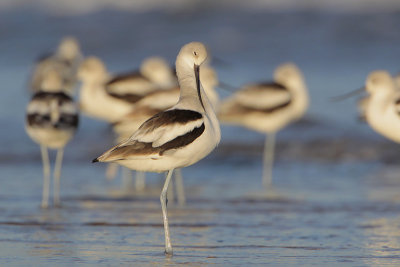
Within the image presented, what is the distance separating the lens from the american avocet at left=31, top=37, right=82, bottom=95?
49.9 ft

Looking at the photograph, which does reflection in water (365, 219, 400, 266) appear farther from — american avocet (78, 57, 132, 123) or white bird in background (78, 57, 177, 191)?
american avocet (78, 57, 132, 123)

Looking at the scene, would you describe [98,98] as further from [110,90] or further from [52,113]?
[52,113]

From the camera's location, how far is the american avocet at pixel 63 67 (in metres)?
15.2

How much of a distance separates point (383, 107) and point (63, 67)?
7357mm

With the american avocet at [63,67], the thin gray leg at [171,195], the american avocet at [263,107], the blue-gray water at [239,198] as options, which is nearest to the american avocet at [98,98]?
the blue-gray water at [239,198]

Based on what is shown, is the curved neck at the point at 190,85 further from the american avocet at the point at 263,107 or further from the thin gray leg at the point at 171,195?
the american avocet at the point at 263,107

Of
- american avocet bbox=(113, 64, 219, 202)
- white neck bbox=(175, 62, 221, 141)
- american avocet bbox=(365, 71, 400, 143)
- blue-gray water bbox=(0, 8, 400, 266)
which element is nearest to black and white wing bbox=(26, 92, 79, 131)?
blue-gray water bbox=(0, 8, 400, 266)

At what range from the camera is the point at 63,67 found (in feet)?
51.2

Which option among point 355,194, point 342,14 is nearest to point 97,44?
point 342,14

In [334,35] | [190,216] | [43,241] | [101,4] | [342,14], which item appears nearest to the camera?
[43,241]

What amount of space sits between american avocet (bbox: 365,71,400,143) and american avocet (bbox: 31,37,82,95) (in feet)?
19.7

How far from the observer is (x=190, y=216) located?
25.7 ft

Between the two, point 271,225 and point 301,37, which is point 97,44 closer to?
point 301,37

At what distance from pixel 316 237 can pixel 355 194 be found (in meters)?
2.49
